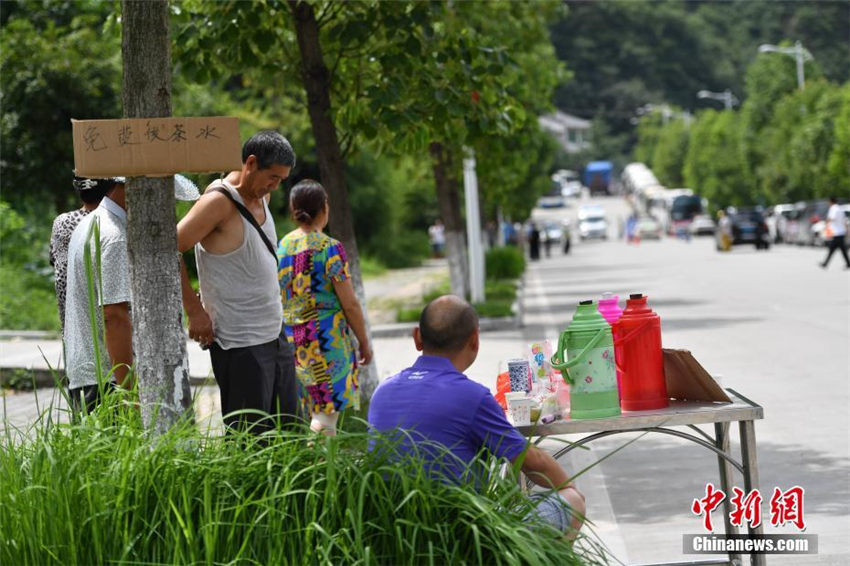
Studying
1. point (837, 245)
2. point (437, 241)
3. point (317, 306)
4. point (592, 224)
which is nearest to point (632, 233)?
point (592, 224)

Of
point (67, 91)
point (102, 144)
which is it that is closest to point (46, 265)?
point (67, 91)

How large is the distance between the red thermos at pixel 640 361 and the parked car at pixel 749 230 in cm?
4968

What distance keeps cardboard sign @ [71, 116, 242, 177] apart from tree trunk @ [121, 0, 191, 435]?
15 centimetres

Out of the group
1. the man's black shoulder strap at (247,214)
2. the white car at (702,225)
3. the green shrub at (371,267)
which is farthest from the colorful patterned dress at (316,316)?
the white car at (702,225)

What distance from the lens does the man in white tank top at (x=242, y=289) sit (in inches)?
245

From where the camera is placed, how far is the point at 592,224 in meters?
94.2

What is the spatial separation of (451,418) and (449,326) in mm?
360

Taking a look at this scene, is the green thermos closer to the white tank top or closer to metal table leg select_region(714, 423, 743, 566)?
metal table leg select_region(714, 423, 743, 566)

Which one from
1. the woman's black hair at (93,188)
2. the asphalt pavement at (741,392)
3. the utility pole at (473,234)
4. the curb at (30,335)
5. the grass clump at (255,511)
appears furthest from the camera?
the utility pole at (473,234)

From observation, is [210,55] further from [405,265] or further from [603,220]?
[603,220]

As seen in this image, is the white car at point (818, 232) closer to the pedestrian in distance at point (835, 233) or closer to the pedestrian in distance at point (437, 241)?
the pedestrian in distance at point (835, 233)

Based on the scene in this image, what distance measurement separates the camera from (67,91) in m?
26.6

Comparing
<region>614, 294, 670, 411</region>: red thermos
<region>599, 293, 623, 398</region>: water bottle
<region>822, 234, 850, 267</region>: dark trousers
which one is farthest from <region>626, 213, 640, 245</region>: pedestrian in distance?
<region>614, 294, 670, 411</region>: red thermos

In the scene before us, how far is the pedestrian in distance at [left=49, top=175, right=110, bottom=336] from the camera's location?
6402 mm
